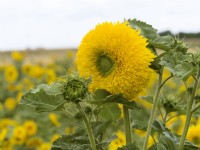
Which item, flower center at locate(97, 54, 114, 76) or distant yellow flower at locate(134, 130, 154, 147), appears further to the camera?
distant yellow flower at locate(134, 130, 154, 147)

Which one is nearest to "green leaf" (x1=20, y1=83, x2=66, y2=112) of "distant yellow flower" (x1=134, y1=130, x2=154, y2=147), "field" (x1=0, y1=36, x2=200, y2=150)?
"field" (x1=0, y1=36, x2=200, y2=150)

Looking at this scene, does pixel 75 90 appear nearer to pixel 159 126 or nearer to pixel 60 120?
pixel 159 126

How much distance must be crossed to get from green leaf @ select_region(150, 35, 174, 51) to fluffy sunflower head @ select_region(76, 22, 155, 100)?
73 millimetres

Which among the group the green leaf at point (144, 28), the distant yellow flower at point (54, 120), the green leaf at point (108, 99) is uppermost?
the green leaf at point (144, 28)

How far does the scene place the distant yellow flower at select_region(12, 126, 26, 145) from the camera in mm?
2949

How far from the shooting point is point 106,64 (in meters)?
0.91

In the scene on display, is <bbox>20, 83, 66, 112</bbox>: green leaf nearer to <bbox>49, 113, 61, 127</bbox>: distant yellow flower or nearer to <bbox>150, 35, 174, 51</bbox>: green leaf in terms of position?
<bbox>150, 35, 174, 51</bbox>: green leaf

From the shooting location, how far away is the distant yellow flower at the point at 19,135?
2.95 metres

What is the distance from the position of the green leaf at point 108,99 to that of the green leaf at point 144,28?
170 mm

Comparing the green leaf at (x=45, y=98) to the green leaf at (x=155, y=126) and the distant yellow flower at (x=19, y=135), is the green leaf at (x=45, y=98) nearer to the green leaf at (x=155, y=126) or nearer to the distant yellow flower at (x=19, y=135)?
the green leaf at (x=155, y=126)

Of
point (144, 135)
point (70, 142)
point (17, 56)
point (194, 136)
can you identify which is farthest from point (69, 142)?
point (17, 56)

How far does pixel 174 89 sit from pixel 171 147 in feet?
14.7

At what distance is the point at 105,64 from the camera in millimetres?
910

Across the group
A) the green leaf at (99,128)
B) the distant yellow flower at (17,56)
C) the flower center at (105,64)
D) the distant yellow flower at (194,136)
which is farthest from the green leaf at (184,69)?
the distant yellow flower at (17,56)
